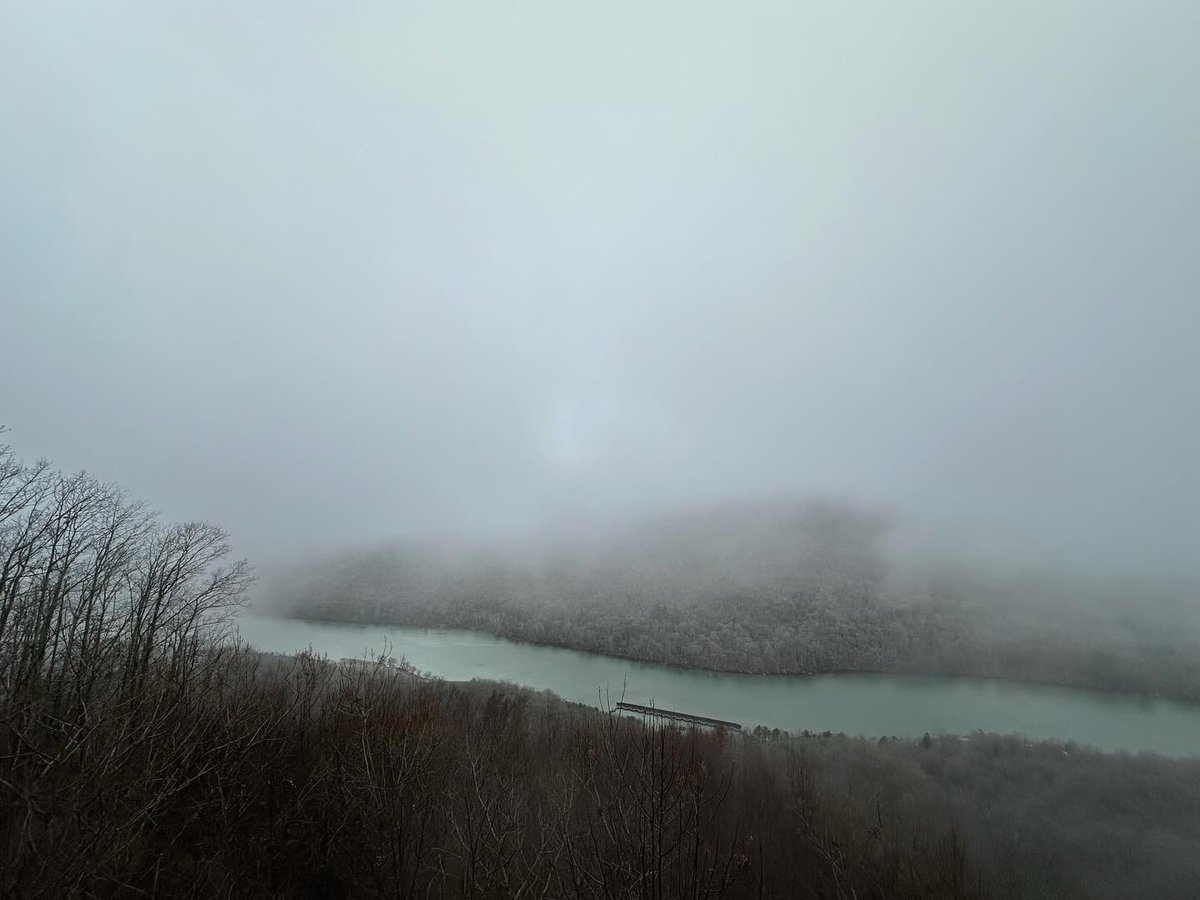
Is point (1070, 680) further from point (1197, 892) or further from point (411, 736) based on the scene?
point (411, 736)

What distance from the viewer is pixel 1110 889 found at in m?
12.0

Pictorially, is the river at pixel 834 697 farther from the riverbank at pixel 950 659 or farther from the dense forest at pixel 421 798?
the dense forest at pixel 421 798

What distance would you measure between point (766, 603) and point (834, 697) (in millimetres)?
37072

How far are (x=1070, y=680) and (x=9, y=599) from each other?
86754mm

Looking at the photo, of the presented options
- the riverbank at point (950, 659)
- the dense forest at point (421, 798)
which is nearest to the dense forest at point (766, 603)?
the riverbank at point (950, 659)

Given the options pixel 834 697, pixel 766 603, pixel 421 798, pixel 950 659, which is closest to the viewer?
pixel 421 798

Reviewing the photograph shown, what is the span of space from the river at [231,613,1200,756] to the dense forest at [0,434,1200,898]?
17110 mm

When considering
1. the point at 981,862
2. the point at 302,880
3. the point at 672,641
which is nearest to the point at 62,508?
the point at 302,880

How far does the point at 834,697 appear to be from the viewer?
210 feet

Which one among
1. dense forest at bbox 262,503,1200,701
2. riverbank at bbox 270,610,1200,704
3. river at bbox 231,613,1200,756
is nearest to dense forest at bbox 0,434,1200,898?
river at bbox 231,613,1200,756

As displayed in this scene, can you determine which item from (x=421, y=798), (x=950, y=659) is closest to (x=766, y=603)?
(x=950, y=659)

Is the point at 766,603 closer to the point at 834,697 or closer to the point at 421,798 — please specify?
the point at 834,697

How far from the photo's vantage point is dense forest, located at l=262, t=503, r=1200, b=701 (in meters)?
65.9

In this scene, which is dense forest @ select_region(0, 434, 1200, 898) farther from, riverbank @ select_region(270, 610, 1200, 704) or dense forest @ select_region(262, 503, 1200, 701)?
dense forest @ select_region(262, 503, 1200, 701)
